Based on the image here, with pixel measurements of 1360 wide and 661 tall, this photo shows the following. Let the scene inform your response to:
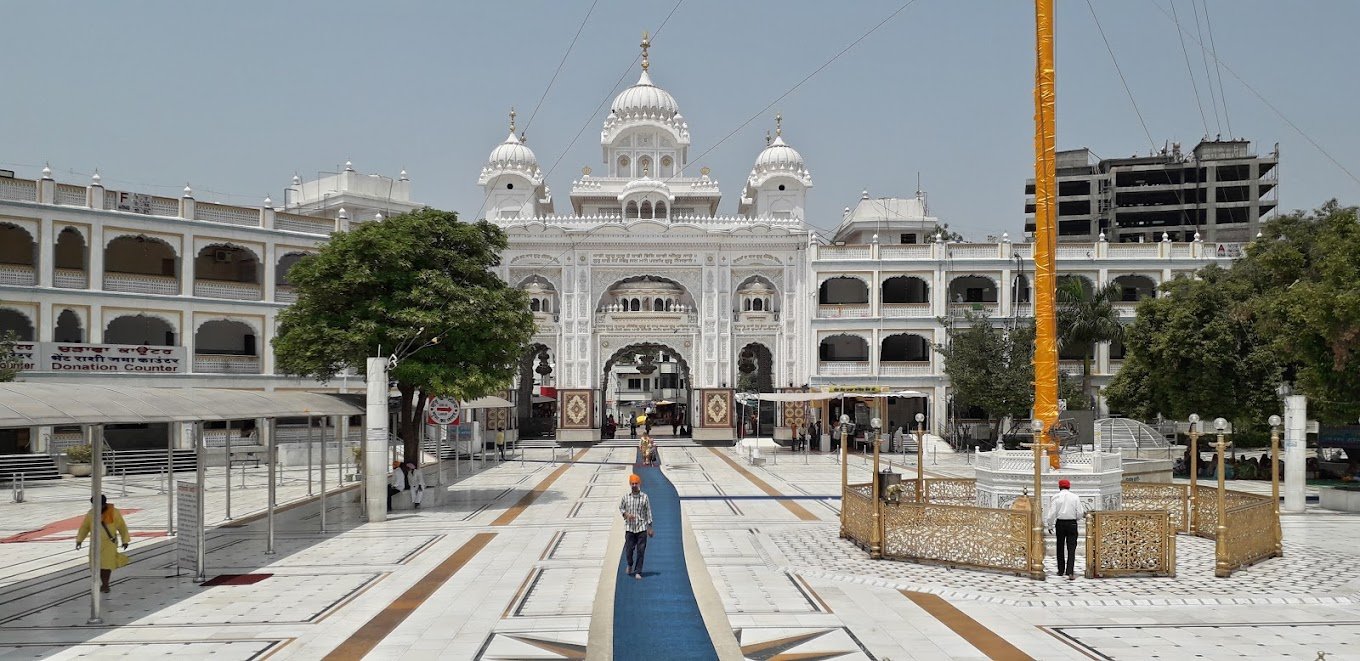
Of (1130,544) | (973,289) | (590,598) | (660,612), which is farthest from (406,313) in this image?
(973,289)

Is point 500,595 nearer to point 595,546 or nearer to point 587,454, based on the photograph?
point 595,546

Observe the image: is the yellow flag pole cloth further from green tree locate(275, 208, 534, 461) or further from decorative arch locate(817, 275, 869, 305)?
decorative arch locate(817, 275, 869, 305)

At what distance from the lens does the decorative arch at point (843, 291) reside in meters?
55.3

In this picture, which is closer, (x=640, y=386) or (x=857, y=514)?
(x=857, y=514)

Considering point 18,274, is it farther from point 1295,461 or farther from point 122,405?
point 1295,461

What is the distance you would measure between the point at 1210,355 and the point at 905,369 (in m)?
19.0

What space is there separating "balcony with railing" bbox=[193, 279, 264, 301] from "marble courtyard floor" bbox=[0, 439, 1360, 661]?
20.2 meters

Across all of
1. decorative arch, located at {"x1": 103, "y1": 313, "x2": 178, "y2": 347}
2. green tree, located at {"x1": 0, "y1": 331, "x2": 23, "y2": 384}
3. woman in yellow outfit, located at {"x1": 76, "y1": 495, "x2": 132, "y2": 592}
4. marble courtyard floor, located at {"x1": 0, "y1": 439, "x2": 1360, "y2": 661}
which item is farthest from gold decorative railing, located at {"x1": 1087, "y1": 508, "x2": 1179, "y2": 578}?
decorative arch, located at {"x1": 103, "y1": 313, "x2": 178, "y2": 347}

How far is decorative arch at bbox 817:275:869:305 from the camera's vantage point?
55.3 m

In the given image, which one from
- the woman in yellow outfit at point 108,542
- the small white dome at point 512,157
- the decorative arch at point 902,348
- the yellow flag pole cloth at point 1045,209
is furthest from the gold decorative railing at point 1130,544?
the small white dome at point 512,157

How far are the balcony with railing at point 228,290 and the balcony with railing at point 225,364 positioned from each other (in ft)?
7.69

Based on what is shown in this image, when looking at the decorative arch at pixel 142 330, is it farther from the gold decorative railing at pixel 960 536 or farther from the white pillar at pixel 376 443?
the gold decorative railing at pixel 960 536

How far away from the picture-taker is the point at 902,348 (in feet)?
183

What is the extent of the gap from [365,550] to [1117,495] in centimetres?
1310
